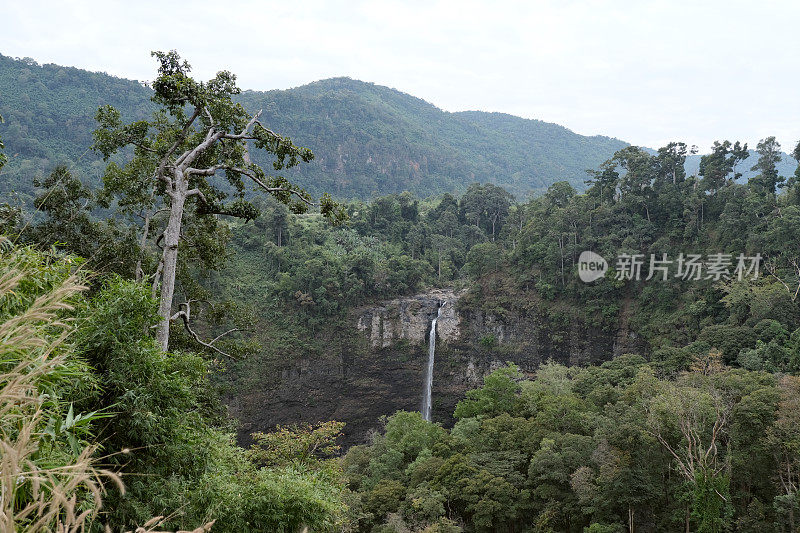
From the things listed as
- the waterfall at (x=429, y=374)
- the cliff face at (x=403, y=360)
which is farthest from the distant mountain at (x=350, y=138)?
the waterfall at (x=429, y=374)

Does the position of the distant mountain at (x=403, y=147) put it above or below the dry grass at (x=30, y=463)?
above

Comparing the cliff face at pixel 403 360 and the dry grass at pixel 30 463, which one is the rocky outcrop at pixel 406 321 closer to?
the cliff face at pixel 403 360

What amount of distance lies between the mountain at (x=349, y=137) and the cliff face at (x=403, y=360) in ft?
53.2

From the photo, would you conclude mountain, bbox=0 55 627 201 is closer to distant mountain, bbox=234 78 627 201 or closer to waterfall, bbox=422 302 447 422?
distant mountain, bbox=234 78 627 201

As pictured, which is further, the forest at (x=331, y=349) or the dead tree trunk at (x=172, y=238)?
the dead tree trunk at (x=172, y=238)

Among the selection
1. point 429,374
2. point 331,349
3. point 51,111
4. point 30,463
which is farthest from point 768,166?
point 51,111

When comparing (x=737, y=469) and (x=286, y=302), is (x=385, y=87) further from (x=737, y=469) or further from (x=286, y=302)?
(x=737, y=469)

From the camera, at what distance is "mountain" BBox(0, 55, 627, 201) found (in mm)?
44344

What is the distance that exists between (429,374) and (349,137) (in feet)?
168

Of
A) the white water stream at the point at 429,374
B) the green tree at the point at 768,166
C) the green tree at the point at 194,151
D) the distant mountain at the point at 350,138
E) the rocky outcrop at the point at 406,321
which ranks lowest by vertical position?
the white water stream at the point at 429,374

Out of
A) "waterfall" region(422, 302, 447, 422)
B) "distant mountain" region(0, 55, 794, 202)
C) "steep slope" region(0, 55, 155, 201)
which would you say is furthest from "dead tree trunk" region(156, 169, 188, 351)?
"steep slope" region(0, 55, 155, 201)

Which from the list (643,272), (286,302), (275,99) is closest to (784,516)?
(643,272)

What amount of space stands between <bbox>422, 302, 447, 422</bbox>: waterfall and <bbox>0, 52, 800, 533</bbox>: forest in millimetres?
1923

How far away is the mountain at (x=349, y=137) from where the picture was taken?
4434cm
